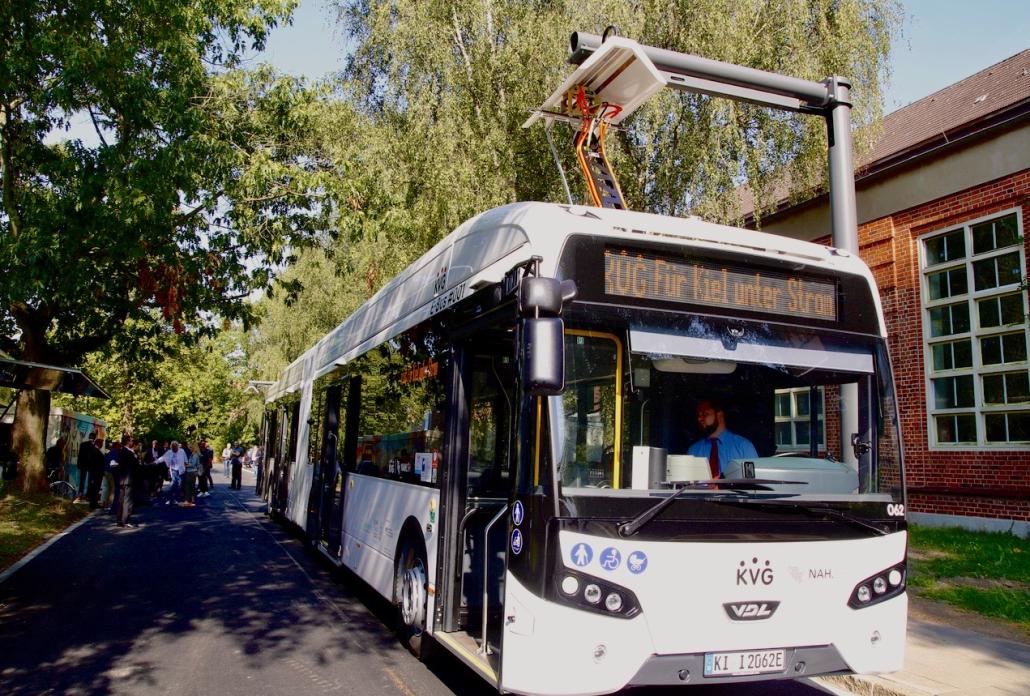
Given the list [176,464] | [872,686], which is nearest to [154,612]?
[872,686]

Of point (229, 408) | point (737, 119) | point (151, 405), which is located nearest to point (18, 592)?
point (737, 119)

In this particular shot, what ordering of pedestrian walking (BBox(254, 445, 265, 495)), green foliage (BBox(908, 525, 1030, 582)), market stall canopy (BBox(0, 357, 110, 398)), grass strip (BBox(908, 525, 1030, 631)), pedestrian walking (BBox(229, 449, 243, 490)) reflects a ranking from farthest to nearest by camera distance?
pedestrian walking (BBox(229, 449, 243, 490))
pedestrian walking (BBox(254, 445, 265, 495))
market stall canopy (BBox(0, 357, 110, 398))
green foliage (BBox(908, 525, 1030, 582))
grass strip (BBox(908, 525, 1030, 631))

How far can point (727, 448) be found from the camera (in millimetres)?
4828

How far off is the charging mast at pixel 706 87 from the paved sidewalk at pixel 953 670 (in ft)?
11.3

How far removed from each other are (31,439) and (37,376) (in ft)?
22.9

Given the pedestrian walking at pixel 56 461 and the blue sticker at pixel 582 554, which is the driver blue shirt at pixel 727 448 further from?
the pedestrian walking at pixel 56 461

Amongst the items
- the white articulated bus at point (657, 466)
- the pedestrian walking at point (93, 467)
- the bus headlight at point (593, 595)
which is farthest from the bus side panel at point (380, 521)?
the pedestrian walking at point (93, 467)

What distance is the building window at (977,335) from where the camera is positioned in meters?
13.3

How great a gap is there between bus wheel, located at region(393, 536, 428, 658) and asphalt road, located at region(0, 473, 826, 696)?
16 centimetres

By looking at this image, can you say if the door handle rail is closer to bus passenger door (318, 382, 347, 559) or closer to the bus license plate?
the bus license plate

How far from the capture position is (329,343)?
12.1 metres

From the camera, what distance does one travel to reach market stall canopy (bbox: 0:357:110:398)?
11992mm

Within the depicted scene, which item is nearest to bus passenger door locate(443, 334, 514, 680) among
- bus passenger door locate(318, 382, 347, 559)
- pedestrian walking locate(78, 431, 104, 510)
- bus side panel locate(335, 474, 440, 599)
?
bus side panel locate(335, 474, 440, 599)

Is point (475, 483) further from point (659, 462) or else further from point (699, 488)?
point (699, 488)
